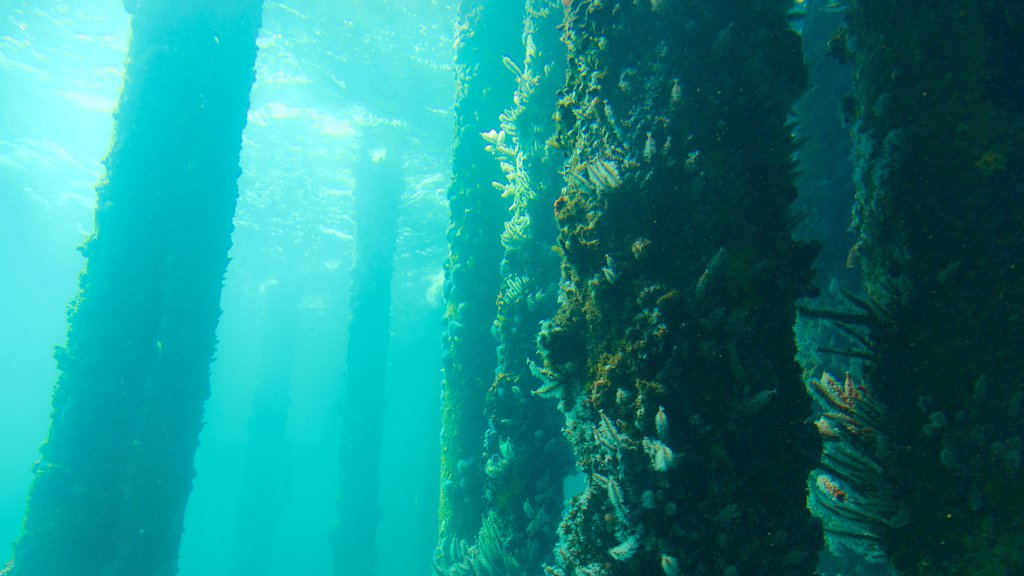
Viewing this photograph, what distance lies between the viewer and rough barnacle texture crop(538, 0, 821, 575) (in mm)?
2383

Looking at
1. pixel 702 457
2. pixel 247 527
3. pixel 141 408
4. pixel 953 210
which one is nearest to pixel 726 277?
pixel 702 457

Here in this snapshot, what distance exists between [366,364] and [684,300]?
54.9 ft

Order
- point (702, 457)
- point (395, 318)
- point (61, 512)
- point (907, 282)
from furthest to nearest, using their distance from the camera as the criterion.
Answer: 1. point (395, 318)
2. point (61, 512)
3. point (907, 282)
4. point (702, 457)

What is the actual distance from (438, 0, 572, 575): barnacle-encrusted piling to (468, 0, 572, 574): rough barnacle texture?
0.5 inches

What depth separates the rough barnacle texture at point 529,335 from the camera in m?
6.05

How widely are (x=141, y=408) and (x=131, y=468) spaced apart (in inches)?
36.1

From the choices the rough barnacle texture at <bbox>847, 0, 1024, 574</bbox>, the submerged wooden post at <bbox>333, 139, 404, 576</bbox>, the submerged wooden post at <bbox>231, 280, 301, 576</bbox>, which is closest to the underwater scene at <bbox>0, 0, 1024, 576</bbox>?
the rough barnacle texture at <bbox>847, 0, 1024, 574</bbox>

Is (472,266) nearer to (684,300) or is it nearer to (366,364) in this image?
(684,300)

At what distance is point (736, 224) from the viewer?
269cm

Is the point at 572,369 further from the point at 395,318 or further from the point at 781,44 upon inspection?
the point at 395,318

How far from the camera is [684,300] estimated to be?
2580 millimetres

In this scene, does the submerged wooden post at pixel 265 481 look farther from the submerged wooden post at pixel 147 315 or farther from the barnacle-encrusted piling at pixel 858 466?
the barnacle-encrusted piling at pixel 858 466

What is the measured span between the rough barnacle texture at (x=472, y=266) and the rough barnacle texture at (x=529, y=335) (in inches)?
46.4

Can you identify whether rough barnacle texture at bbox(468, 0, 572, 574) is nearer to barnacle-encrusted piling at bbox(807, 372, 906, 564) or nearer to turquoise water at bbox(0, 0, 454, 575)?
barnacle-encrusted piling at bbox(807, 372, 906, 564)
